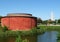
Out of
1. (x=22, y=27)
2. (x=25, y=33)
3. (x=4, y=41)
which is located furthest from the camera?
(x=22, y=27)

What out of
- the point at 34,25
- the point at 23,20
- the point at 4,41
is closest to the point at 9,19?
the point at 23,20

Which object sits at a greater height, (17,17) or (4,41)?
(17,17)

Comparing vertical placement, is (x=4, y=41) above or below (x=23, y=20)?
below

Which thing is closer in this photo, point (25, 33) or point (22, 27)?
point (25, 33)

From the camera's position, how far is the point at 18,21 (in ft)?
122

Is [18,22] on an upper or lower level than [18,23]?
upper

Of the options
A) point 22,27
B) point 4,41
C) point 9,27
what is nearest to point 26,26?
point 22,27

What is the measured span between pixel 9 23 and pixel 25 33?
6856 mm

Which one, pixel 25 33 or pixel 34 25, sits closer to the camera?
pixel 25 33

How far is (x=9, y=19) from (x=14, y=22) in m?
1.43

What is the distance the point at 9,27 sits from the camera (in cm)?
3728

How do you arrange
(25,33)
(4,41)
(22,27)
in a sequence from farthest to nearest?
(22,27), (25,33), (4,41)

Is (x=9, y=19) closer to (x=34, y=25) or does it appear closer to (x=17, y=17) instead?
(x=17, y=17)

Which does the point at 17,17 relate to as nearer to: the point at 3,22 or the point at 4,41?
the point at 3,22
